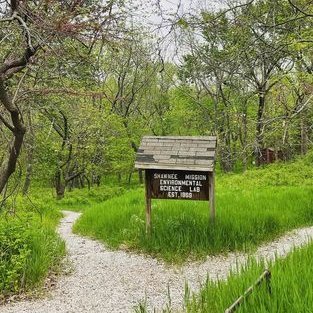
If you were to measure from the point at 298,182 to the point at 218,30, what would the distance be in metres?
11.2

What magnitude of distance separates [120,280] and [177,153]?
261 cm

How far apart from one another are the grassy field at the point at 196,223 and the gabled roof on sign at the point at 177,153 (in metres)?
1.05

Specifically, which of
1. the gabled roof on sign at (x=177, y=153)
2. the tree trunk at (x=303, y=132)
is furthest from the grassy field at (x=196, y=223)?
the tree trunk at (x=303, y=132)

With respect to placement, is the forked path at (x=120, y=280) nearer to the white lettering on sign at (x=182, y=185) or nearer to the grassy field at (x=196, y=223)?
the grassy field at (x=196, y=223)

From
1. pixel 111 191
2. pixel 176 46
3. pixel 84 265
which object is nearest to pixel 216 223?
pixel 84 265

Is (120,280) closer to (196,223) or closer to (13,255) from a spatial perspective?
(13,255)

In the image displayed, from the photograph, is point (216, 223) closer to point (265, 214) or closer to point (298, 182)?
point (265, 214)

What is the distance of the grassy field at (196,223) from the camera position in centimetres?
701

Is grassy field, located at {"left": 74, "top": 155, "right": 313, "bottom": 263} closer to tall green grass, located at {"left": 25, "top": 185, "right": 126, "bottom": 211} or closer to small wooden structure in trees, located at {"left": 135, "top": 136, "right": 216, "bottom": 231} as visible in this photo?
small wooden structure in trees, located at {"left": 135, "top": 136, "right": 216, "bottom": 231}

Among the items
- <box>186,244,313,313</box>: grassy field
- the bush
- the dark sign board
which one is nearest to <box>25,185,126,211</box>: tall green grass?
the dark sign board

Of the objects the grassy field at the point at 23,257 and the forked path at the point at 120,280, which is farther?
the grassy field at the point at 23,257

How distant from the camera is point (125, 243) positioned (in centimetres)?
752

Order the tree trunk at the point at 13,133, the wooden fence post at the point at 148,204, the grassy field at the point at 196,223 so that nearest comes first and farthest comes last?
the tree trunk at the point at 13,133, the grassy field at the point at 196,223, the wooden fence post at the point at 148,204

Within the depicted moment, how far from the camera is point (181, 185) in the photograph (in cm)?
747
